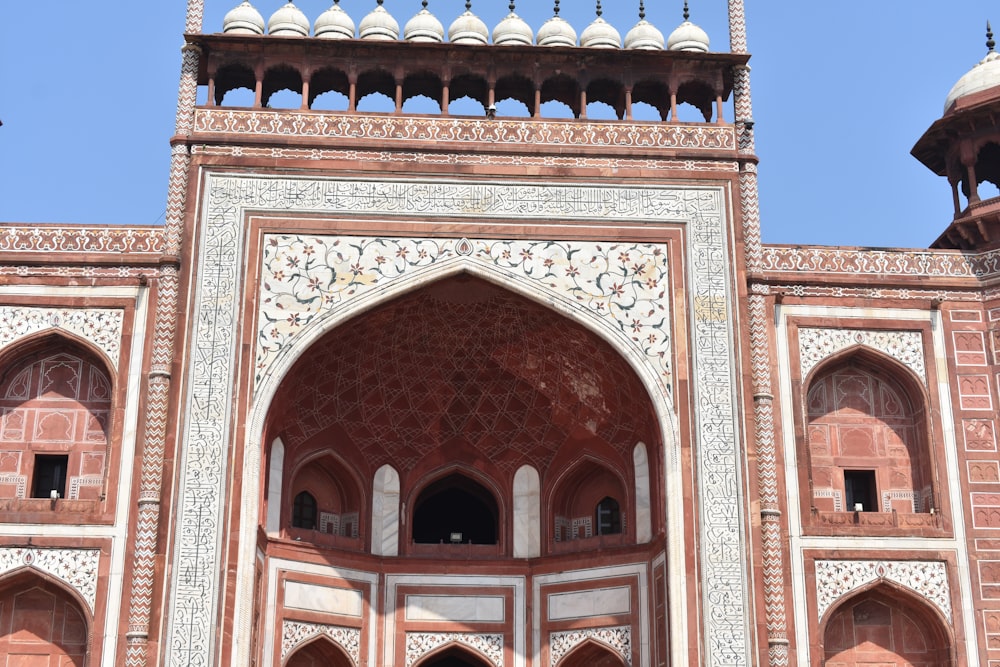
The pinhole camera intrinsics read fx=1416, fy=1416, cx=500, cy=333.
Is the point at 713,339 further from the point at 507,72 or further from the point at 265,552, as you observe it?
the point at 265,552

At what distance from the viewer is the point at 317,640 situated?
15773mm

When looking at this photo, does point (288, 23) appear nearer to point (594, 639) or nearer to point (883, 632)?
point (594, 639)

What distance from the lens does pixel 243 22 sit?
16031mm

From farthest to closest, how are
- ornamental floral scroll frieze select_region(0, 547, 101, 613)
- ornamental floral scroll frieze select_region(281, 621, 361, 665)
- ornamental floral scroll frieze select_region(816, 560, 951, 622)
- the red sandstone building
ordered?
ornamental floral scroll frieze select_region(281, 621, 361, 665) → ornamental floral scroll frieze select_region(816, 560, 951, 622) → the red sandstone building → ornamental floral scroll frieze select_region(0, 547, 101, 613)

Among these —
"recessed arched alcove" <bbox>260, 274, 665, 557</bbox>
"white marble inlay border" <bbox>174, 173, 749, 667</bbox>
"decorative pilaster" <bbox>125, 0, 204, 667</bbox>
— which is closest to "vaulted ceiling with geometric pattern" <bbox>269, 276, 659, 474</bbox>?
"recessed arched alcove" <bbox>260, 274, 665, 557</bbox>

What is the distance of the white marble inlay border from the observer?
14.1m

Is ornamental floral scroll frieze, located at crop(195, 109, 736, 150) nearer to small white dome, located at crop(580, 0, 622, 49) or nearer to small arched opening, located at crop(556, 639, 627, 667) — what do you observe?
small white dome, located at crop(580, 0, 622, 49)

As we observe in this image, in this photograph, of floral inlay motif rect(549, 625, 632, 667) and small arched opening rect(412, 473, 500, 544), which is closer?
floral inlay motif rect(549, 625, 632, 667)

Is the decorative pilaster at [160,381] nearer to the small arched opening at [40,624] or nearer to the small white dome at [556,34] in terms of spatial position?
the small arched opening at [40,624]

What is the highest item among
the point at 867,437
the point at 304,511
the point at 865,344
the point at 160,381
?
the point at 865,344

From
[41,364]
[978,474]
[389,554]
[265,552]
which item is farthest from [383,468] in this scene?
[978,474]

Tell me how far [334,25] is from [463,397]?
15.0 ft

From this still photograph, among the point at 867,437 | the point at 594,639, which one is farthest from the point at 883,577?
the point at 594,639

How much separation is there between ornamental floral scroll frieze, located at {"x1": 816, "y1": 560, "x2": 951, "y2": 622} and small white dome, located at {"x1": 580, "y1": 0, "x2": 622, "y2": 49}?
6.26 m
